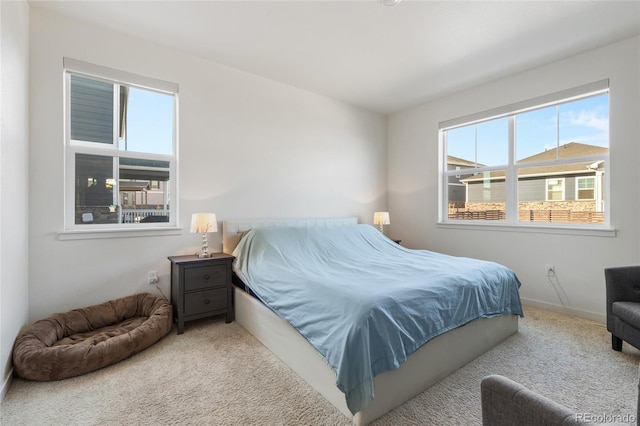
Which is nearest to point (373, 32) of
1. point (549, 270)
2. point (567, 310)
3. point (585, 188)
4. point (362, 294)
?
point (362, 294)

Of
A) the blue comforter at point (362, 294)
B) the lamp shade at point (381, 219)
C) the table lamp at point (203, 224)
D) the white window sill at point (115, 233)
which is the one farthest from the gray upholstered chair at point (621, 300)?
the white window sill at point (115, 233)

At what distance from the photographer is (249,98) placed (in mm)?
3479

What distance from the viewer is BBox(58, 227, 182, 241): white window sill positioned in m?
2.49

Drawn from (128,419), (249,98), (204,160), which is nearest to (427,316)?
(128,419)

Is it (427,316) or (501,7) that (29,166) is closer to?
(427,316)

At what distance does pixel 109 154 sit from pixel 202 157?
834 mm

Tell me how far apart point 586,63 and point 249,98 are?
3.66 meters

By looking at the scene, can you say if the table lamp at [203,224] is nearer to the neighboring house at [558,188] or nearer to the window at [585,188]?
the neighboring house at [558,188]

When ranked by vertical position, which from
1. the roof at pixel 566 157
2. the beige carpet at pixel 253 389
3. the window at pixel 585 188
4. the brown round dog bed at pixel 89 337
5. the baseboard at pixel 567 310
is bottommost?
the beige carpet at pixel 253 389

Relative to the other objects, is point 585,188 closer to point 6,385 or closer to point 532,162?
point 532,162

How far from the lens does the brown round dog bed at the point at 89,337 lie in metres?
1.82

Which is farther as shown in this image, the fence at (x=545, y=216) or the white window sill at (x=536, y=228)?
the fence at (x=545, y=216)

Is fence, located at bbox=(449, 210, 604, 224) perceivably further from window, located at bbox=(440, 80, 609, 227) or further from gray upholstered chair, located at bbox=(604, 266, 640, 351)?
gray upholstered chair, located at bbox=(604, 266, 640, 351)

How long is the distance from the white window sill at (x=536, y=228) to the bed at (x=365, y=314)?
1.18m
